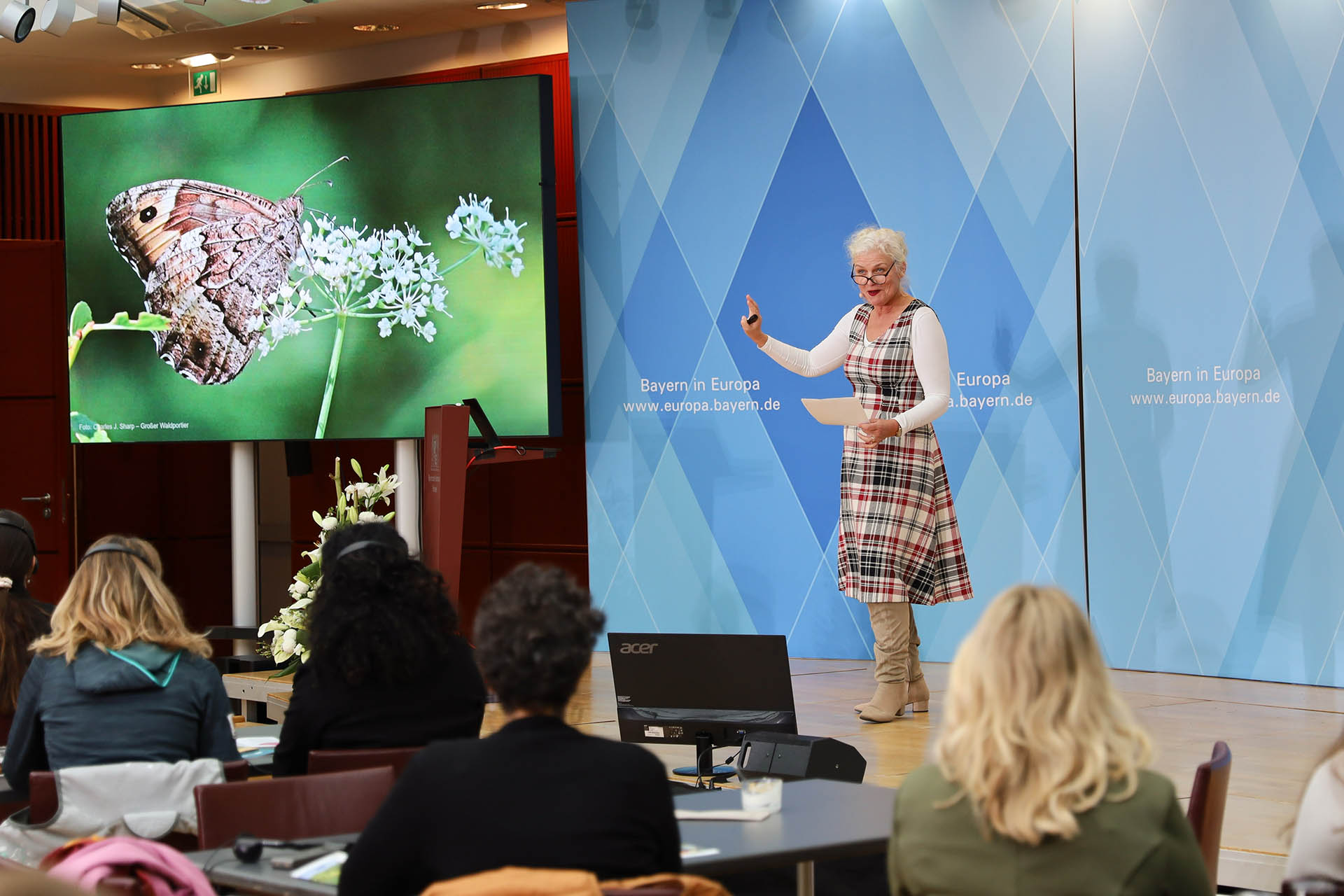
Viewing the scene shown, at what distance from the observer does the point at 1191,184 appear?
6.35 meters

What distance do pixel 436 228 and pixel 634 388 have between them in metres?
1.37

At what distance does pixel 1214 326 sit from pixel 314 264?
4.64 meters

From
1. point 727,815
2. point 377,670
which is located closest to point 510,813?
point 727,815

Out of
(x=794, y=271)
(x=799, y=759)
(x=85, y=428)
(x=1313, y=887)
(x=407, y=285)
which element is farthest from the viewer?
(x=85, y=428)

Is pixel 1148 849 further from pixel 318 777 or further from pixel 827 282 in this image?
pixel 827 282

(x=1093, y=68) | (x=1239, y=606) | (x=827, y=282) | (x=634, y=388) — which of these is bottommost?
(x=1239, y=606)

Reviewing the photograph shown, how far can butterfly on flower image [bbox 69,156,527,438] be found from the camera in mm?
7902

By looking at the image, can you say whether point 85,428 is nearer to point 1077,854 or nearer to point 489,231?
point 489,231

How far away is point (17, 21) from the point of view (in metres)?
6.72

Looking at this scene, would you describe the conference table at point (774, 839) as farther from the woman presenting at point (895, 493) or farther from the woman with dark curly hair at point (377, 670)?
the woman presenting at point (895, 493)

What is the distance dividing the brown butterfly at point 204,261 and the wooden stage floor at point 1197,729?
301cm

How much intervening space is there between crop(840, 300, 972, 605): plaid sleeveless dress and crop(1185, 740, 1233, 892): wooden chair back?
277 cm

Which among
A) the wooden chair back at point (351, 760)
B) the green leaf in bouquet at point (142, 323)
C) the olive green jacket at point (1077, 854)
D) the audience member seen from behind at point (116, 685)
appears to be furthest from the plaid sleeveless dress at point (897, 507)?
the green leaf in bouquet at point (142, 323)

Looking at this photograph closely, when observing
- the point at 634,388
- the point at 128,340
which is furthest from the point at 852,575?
the point at 128,340
